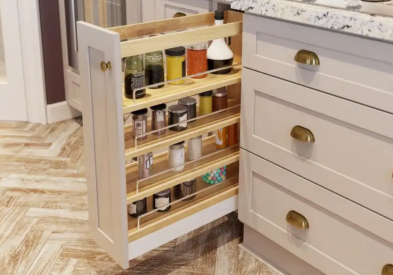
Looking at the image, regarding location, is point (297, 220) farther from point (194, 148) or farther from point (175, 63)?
point (175, 63)

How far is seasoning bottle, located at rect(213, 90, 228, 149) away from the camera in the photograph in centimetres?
186

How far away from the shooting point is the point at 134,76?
1.51 metres

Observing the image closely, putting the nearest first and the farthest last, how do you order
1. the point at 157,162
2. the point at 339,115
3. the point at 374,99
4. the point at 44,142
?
the point at 374,99 < the point at 339,115 < the point at 157,162 < the point at 44,142

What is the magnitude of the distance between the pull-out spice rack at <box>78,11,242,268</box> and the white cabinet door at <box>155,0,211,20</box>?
0.10 meters

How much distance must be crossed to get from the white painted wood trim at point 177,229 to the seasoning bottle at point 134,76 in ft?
1.43

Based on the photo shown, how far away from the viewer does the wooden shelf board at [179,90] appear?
150 cm

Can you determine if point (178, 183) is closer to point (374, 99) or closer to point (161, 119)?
point (161, 119)

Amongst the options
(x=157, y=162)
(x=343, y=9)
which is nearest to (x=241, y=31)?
(x=343, y=9)

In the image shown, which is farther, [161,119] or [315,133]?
[161,119]

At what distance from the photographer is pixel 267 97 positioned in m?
1.69

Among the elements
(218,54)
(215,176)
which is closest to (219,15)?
(218,54)

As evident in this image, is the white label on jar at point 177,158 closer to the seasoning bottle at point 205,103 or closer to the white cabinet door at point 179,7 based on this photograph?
the seasoning bottle at point 205,103

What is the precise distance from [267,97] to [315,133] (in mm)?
207

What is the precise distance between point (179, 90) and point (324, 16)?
467 mm
